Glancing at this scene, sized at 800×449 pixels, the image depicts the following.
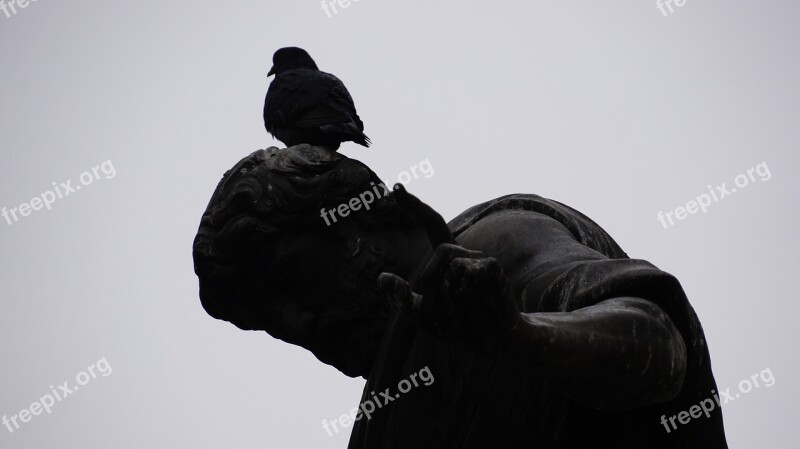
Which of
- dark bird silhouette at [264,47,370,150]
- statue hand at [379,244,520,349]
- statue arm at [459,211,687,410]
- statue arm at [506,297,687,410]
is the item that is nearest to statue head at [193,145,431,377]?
dark bird silhouette at [264,47,370,150]

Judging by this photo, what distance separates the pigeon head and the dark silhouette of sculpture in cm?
50

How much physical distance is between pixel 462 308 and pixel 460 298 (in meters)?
0.03

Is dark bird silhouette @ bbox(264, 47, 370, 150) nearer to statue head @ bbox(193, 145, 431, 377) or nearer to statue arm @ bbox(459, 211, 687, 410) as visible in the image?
statue head @ bbox(193, 145, 431, 377)

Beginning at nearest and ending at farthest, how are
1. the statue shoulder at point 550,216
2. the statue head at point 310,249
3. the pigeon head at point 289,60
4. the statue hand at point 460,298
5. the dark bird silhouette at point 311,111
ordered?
the statue hand at point 460,298, the statue shoulder at point 550,216, the statue head at point 310,249, the dark bird silhouette at point 311,111, the pigeon head at point 289,60

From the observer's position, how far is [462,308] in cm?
276

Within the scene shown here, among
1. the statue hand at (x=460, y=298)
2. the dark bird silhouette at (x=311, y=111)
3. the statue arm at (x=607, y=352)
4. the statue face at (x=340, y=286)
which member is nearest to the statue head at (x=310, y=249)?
the statue face at (x=340, y=286)

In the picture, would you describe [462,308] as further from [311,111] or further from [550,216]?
[311,111]

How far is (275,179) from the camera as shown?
4.36 m

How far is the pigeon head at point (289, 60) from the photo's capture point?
4.83 metres

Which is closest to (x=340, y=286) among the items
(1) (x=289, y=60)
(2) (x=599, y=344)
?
(1) (x=289, y=60)

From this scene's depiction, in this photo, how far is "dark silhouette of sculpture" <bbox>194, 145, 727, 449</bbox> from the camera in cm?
285

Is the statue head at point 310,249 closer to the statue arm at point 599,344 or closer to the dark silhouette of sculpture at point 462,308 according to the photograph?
the dark silhouette of sculpture at point 462,308

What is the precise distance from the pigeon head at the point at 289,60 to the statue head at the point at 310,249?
53 centimetres

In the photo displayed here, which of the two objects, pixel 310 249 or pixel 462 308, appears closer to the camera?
pixel 462 308
